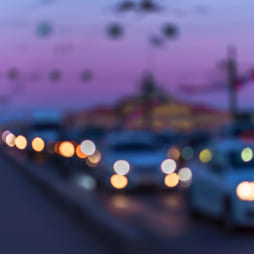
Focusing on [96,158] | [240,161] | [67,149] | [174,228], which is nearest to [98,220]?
[174,228]

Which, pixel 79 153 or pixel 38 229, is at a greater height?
pixel 79 153

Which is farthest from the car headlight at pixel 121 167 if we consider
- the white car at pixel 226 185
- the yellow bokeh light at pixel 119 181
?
the white car at pixel 226 185

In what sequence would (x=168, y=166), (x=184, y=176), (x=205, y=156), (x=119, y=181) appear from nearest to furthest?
(x=205, y=156)
(x=119, y=181)
(x=168, y=166)
(x=184, y=176)

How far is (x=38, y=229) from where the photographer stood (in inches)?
528

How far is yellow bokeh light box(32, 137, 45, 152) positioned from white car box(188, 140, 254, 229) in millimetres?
35017

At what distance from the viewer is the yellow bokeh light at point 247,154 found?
14147 millimetres

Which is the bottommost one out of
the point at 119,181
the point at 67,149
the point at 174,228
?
the point at 174,228

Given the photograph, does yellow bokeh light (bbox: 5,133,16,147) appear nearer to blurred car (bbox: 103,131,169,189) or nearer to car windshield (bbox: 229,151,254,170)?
blurred car (bbox: 103,131,169,189)

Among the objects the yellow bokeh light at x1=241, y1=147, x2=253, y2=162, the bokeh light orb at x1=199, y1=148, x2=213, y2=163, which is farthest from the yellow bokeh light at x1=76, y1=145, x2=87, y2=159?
the yellow bokeh light at x1=241, y1=147, x2=253, y2=162

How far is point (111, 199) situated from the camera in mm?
19828

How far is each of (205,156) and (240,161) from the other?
117 centimetres

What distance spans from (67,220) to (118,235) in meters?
5.38

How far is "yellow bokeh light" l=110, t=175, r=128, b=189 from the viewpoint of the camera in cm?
2095

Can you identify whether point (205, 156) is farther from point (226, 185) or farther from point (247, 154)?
point (226, 185)
